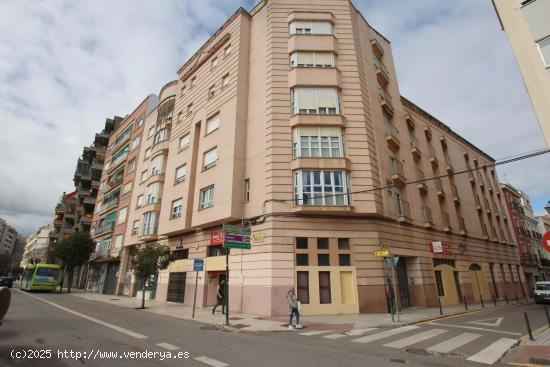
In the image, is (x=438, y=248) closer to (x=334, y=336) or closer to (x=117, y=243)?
(x=334, y=336)

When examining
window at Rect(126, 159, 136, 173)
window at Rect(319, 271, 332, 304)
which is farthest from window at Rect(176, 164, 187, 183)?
window at Rect(126, 159, 136, 173)

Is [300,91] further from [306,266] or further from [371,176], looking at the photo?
[306,266]

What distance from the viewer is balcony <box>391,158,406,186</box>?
19.9 meters

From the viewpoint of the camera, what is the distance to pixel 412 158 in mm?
23828

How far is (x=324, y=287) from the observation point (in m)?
15.5

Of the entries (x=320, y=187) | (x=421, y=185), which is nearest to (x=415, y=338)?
(x=320, y=187)

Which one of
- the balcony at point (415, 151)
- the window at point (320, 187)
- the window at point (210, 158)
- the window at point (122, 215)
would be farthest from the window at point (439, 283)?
the window at point (122, 215)

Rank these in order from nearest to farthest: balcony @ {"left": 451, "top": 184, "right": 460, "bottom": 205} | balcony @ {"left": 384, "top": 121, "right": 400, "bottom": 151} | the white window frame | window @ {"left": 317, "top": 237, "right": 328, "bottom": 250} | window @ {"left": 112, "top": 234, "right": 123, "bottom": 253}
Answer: window @ {"left": 317, "top": 237, "right": 328, "bottom": 250}, the white window frame, balcony @ {"left": 384, "top": 121, "right": 400, "bottom": 151}, balcony @ {"left": 451, "top": 184, "right": 460, "bottom": 205}, window @ {"left": 112, "top": 234, "right": 123, "bottom": 253}

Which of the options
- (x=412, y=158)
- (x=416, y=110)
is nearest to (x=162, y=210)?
(x=412, y=158)

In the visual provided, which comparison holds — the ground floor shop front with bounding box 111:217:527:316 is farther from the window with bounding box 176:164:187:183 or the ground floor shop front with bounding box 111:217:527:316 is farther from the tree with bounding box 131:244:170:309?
the window with bounding box 176:164:187:183

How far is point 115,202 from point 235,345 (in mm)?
34186

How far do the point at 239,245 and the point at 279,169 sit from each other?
566 centimetres

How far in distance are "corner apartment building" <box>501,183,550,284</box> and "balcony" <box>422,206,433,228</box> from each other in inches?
941

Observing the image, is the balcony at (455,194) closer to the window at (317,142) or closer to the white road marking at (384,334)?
the window at (317,142)
